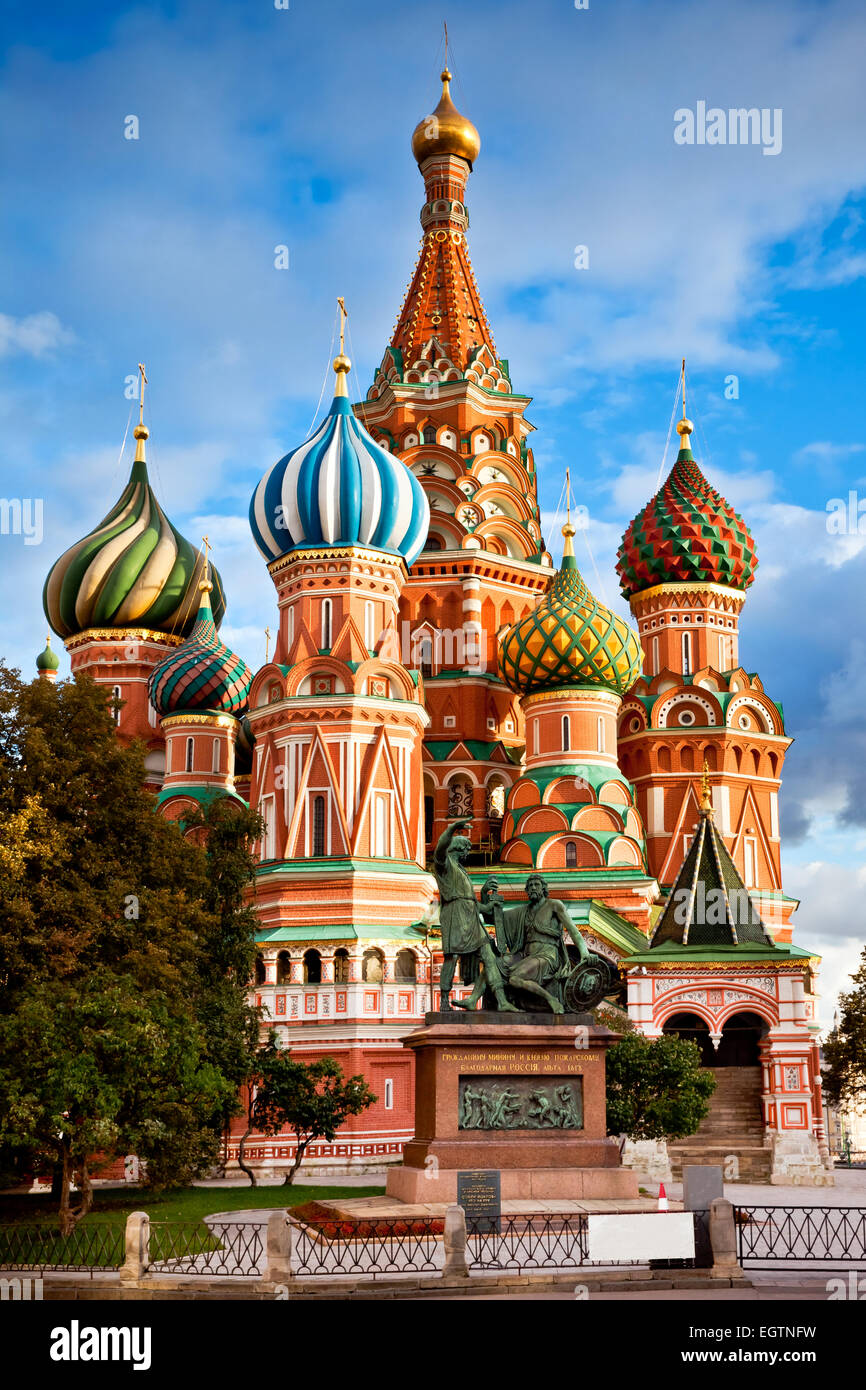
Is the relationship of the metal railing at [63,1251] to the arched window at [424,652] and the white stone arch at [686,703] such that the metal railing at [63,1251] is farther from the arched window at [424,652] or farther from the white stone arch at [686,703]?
the white stone arch at [686,703]

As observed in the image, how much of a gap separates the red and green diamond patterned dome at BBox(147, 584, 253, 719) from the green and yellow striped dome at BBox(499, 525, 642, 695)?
8216 millimetres

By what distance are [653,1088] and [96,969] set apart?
31.1 ft

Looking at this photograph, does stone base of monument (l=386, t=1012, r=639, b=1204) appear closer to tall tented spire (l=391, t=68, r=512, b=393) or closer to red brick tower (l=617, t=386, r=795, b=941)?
red brick tower (l=617, t=386, r=795, b=941)

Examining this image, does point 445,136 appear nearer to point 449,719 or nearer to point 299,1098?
point 449,719

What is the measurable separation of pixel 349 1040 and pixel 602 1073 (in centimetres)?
1515

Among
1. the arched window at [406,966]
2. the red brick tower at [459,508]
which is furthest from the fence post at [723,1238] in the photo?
the red brick tower at [459,508]

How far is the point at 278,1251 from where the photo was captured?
47.4ft

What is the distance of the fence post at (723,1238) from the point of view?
48.3 feet

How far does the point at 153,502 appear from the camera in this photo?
50.8 meters

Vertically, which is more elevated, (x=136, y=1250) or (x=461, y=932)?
(x=461, y=932)

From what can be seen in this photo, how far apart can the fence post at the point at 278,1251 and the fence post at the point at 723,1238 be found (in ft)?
13.6

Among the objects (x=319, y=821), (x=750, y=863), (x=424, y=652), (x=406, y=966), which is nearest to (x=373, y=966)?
(x=406, y=966)

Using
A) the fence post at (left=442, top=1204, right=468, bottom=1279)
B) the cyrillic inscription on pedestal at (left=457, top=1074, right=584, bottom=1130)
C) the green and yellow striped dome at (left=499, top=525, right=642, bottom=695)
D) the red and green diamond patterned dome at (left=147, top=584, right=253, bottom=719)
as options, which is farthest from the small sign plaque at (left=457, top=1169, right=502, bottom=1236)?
the red and green diamond patterned dome at (left=147, top=584, right=253, bottom=719)

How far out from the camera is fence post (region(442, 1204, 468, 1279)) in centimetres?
1430
